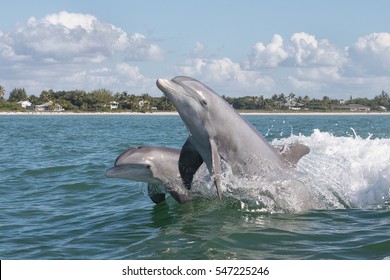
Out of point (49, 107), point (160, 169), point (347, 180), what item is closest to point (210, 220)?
point (160, 169)

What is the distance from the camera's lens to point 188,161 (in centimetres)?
998

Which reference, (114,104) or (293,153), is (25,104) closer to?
(114,104)

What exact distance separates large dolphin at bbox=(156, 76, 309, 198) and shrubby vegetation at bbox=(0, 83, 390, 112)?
13628cm

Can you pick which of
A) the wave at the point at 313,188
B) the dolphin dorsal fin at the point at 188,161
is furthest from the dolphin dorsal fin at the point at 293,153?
the dolphin dorsal fin at the point at 188,161

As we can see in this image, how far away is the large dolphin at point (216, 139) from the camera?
9.08 metres

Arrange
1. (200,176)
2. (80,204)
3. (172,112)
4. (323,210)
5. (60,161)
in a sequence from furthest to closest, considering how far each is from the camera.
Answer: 1. (172,112)
2. (60,161)
3. (80,204)
4. (200,176)
5. (323,210)

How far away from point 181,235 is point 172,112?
15864 cm

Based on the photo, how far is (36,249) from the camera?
8203 mm

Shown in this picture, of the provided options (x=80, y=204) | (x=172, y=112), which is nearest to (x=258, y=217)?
(x=80, y=204)

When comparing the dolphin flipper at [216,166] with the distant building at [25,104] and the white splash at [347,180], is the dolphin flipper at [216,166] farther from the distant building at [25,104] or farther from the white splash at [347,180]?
the distant building at [25,104]

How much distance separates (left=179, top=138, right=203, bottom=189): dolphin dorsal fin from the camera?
9.81 metres

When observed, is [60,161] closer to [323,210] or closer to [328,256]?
[323,210]

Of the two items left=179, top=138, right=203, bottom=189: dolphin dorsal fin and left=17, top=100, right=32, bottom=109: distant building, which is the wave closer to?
left=179, top=138, right=203, bottom=189: dolphin dorsal fin

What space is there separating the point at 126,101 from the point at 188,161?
15183 centimetres
